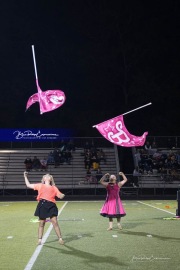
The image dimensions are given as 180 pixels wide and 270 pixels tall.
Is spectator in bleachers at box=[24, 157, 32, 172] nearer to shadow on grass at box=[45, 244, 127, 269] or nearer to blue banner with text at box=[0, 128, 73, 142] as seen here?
blue banner with text at box=[0, 128, 73, 142]

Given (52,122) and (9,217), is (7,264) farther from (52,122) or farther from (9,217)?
(52,122)

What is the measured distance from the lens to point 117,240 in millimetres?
12453

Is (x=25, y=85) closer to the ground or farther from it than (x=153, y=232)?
farther from it

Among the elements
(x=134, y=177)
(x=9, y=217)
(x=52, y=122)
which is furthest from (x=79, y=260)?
(x=52, y=122)

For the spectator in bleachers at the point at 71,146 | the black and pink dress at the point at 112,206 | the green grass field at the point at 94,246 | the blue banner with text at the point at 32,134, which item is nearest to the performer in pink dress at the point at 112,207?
the black and pink dress at the point at 112,206

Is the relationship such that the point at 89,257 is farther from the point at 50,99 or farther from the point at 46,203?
the point at 50,99

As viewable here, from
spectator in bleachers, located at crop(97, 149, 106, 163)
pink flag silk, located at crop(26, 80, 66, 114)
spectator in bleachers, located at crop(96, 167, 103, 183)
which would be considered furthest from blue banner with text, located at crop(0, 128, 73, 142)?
pink flag silk, located at crop(26, 80, 66, 114)

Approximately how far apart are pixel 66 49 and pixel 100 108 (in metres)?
6.90

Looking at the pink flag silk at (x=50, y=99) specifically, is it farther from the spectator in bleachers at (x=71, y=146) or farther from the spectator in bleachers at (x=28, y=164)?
the spectator in bleachers at (x=71, y=146)

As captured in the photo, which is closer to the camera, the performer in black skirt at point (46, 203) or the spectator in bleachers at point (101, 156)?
the performer in black skirt at point (46, 203)

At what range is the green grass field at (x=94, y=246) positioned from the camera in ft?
30.8

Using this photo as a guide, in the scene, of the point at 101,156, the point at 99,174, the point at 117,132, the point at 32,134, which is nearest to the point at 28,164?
the point at 32,134

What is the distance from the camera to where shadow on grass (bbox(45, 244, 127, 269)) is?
374 inches

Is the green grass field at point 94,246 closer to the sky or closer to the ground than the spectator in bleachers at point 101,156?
closer to the ground
